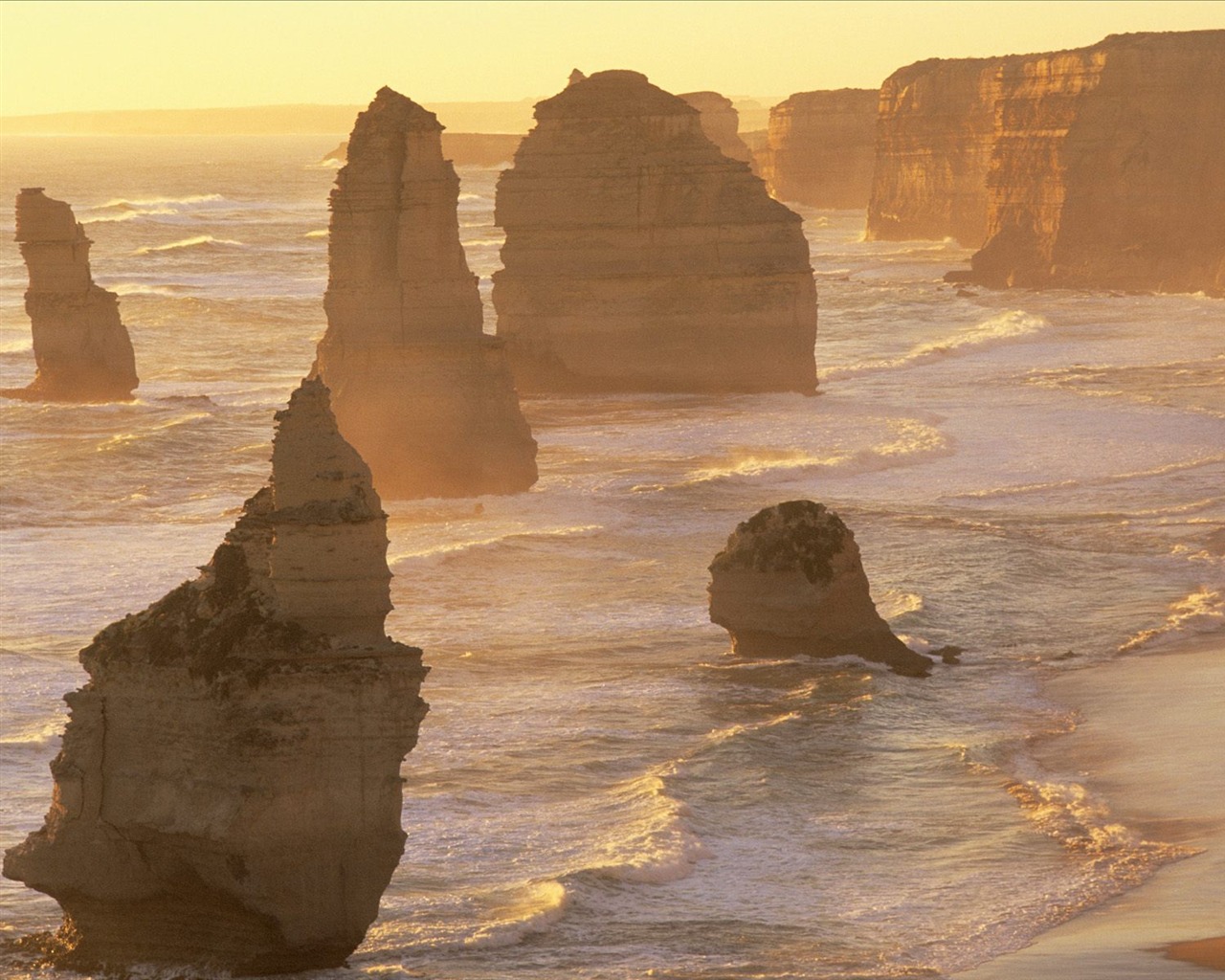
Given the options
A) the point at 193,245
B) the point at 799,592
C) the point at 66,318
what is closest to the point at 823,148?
the point at 193,245

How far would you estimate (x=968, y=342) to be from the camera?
5959cm

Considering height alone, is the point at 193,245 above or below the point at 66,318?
below

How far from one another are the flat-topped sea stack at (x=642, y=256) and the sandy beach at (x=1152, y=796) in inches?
858

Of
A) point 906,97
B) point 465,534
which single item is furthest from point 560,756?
point 906,97

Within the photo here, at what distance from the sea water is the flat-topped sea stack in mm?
1058

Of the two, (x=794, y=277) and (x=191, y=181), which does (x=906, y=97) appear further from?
(x=191, y=181)

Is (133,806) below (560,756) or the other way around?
the other way around

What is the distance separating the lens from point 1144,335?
Answer: 61344mm

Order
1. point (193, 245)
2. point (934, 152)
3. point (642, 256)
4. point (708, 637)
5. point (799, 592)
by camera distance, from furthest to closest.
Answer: point (934, 152) → point (193, 245) → point (642, 256) → point (708, 637) → point (799, 592)

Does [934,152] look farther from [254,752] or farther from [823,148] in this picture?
[254,752]

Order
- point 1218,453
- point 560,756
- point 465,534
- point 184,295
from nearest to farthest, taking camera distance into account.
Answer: point 560,756 → point 465,534 → point 1218,453 → point 184,295

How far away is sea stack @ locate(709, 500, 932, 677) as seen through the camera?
71.7 ft

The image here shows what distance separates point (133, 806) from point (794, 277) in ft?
106

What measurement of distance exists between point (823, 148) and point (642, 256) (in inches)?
3796
